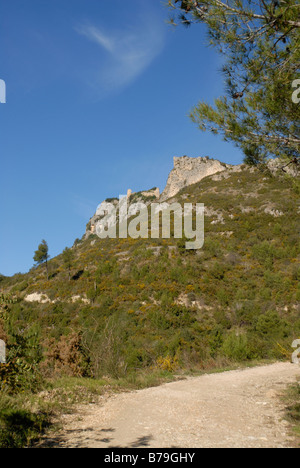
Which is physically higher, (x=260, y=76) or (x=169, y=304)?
(x=260, y=76)

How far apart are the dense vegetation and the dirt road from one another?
0.65 metres

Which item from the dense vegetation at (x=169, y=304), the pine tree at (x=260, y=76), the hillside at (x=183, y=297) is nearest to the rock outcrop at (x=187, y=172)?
the dense vegetation at (x=169, y=304)

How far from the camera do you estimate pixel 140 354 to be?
40.0 ft

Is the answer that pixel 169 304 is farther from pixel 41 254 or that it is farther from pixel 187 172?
pixel 187 172

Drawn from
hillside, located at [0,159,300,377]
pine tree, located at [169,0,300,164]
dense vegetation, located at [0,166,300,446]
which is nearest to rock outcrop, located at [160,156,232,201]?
dense vegetation, located at [0,166,300,446]

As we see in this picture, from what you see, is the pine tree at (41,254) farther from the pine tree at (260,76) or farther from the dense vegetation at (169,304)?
the pine tree at (260,76)

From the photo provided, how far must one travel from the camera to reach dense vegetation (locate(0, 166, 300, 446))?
660 centimetres

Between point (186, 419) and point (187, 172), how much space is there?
55.5 metres

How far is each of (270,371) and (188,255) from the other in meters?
17.9

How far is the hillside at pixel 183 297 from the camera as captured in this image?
375 inches

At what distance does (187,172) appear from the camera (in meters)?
57.3

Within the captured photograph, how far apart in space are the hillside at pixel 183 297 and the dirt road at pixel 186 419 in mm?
2087

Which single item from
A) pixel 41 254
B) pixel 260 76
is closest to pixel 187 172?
pixel 41 254
